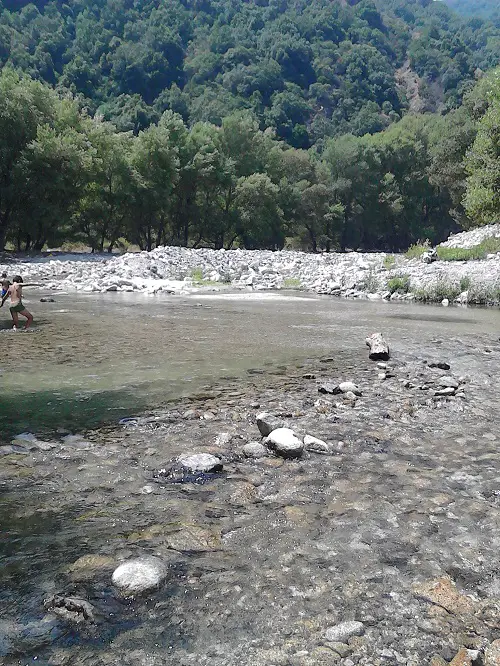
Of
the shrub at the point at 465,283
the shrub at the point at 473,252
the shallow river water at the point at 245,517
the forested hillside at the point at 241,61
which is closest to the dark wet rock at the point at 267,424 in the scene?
the shallow river water at the point at 245,517

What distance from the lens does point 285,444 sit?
442 centimetres

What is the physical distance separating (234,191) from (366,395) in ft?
179

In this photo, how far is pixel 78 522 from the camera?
3.28m

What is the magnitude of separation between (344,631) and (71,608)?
1305 mm

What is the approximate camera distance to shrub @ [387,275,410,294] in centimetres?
2419

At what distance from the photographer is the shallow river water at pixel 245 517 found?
2.32 metres

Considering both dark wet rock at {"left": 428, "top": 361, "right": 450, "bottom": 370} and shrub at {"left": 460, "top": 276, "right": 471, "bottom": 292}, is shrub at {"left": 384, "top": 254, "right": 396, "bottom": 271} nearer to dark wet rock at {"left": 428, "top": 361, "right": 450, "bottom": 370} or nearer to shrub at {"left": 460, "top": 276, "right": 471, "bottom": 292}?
shrub at {"left": 460, "top": 276, "right": 471, "bottom": 292}

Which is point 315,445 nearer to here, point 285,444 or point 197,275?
point 285,444

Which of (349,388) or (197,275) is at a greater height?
(197,275)

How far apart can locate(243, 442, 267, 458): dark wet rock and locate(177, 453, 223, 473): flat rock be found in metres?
0.34

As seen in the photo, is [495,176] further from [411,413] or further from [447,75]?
[447,75]

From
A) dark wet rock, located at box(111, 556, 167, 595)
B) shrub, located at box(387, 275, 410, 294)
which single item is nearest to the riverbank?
shrub, located at box(387, 275, 410, 294)

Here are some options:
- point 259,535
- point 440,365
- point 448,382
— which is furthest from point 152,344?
point 259,535

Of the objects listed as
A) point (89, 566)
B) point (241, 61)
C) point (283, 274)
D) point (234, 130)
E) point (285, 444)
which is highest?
point (241, 61)
